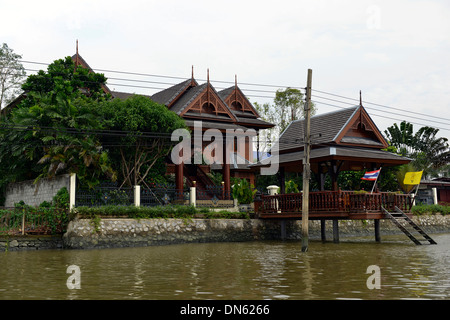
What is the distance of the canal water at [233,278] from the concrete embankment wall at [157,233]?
517 centimetres

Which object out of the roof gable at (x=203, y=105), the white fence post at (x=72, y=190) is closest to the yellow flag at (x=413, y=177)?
the roof gable at (x=203, y=105)

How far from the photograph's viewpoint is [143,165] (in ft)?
87.9

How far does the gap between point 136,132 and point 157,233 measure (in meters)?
5.47

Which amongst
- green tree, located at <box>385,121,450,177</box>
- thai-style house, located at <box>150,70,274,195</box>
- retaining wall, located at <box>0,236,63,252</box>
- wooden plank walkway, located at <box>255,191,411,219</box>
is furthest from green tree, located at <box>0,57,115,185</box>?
green tree, located at <box>385,121,450,177</box>

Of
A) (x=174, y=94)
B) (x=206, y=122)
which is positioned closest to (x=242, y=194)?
(x=206, y=122)

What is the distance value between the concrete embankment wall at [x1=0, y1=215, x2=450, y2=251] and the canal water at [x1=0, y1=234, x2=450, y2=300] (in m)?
5.17

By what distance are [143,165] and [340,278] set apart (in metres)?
18.5

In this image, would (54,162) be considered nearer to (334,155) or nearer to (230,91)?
(334,155)

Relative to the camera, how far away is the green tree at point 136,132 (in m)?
24.5

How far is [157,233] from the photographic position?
21.9m

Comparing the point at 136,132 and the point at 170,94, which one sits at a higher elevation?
the point at 170,94

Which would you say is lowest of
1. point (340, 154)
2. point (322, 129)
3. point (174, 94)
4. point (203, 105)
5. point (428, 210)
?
point (428, 210)

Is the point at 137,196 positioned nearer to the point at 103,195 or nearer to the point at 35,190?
the point at 103,195

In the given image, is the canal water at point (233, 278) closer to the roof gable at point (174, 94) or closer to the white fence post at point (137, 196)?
the white fence post at point (137, 196)
